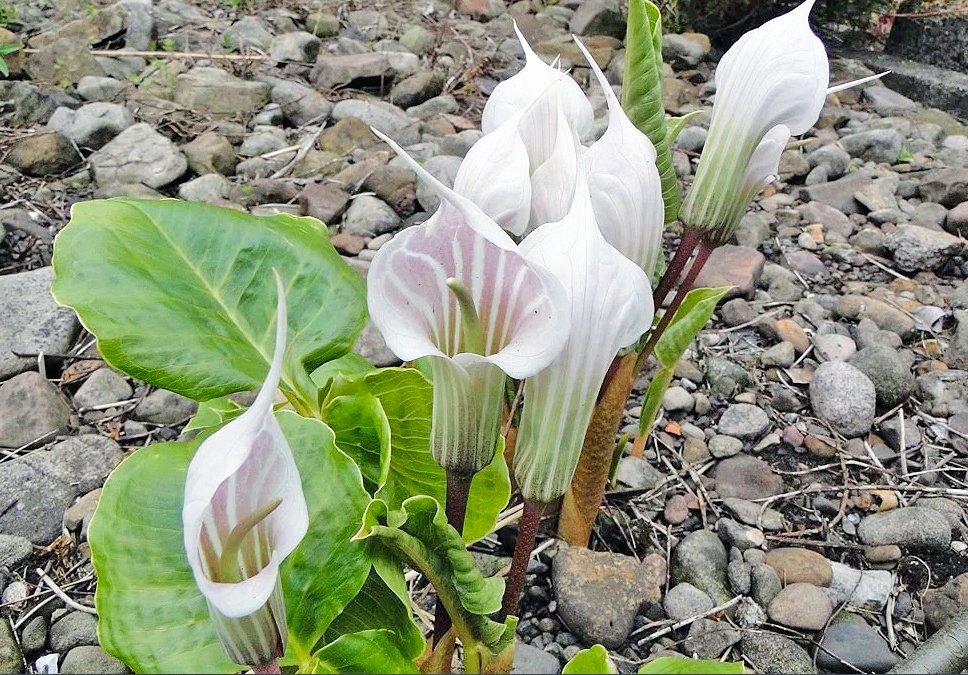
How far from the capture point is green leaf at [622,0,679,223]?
1.11 metres

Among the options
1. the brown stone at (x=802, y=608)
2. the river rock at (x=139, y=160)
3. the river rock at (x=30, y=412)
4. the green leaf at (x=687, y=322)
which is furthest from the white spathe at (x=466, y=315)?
the river rock at (x=139, y=160)

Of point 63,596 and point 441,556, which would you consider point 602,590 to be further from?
point 63,596

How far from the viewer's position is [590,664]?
74 centimetres

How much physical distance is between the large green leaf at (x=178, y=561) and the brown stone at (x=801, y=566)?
86 cm

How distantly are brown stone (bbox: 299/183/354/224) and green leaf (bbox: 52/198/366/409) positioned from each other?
1.19m

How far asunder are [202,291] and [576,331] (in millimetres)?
549

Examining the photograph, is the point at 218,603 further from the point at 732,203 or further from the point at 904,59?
the point at 904,59

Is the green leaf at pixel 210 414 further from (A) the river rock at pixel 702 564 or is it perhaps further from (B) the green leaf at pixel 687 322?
(A) the river rock at pixel 702 564

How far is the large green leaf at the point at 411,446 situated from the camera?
1.13 meters

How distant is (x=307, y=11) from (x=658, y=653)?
370 cm

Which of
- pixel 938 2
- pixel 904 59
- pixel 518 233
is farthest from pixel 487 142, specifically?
pixel 938 2

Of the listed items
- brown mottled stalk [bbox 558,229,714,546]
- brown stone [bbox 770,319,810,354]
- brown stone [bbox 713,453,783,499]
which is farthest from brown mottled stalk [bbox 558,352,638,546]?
brown stone [bbox 770,319,810,354]

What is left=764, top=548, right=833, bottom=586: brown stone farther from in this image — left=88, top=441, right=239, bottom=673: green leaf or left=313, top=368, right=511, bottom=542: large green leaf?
left=88, top=441, right=239, bottom=673: green leaf

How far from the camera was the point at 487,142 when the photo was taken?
93cm
